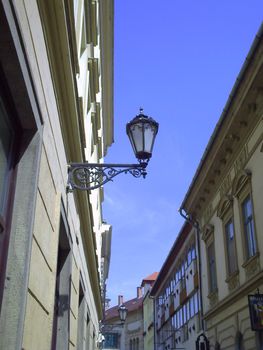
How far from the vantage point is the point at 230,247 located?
18734 mm

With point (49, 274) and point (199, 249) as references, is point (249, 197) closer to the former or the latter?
point (199, 249)

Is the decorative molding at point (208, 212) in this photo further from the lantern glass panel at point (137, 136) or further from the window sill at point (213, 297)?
the lantern glass panel at point (137, 136)

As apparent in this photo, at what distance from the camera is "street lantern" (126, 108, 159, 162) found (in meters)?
7.02

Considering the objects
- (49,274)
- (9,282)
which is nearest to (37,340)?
(49,274)

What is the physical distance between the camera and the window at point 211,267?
21297 millimetres

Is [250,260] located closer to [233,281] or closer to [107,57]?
[233,281]

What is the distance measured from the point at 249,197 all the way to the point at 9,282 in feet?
43.7

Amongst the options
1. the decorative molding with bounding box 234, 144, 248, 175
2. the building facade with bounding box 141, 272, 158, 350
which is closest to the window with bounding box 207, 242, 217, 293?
the decorative molding with bounding box 234, 144, 248, 175

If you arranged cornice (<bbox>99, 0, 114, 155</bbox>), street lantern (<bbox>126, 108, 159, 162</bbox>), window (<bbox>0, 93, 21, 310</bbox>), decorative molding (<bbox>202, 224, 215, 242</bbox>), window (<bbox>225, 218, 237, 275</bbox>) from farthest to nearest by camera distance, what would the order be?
decorative molding (<bbox>202, 224, 215, 242</bbox>) < window (<bbox>225, 218, 237, 275</bbox>) < cornice (<bbox>99, 0, 114, 155</bbox>) < street lantern (<bbox>126, 108, 159, 162</bbox>) < window (<bbox>0, 93, 21, 310</bbox>)

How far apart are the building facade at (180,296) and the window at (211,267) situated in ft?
10.5

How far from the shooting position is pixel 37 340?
16.9 ft

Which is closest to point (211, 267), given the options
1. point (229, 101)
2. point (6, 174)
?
point (229, 101)

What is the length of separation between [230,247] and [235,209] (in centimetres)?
164

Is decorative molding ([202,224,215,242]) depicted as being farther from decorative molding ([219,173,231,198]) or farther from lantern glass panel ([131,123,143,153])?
lantern glass panel ([131,123,143,153])
